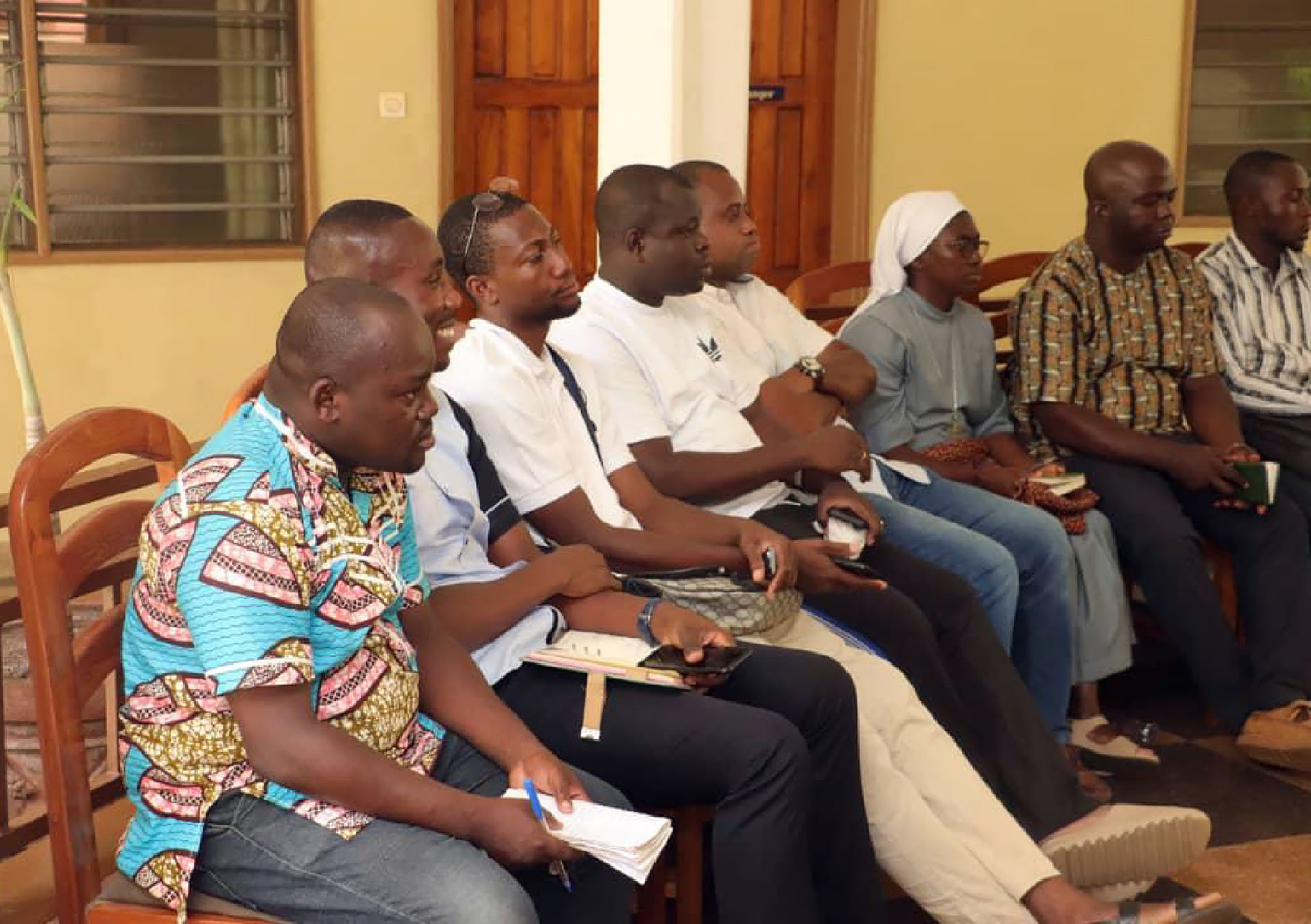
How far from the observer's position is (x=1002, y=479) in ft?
11.6

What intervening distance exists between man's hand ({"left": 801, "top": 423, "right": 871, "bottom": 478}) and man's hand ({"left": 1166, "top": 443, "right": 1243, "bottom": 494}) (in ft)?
3.35

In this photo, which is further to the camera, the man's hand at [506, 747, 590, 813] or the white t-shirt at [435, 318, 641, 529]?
the white t-shirt at [435, 318, 641, 529]

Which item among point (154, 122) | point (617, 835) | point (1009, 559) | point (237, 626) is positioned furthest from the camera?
point (154, 122)

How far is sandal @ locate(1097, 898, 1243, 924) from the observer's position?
2264 mm

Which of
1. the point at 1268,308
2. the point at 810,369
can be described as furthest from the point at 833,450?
the point at 1268,308

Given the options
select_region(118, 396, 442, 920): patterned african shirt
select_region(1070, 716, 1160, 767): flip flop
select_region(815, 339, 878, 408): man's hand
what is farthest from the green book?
select_region(118, 396, 442, 920): patterned african shirt

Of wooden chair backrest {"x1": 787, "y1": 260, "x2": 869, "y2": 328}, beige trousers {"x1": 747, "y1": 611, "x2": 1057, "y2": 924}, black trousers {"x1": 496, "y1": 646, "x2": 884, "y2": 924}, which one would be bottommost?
beige trousers {"x1": 747, "y1": 611, "x2": 1057, "y2": 924}

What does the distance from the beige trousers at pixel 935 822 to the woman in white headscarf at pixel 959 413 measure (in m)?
0.99

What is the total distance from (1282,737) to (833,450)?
125 centimetres

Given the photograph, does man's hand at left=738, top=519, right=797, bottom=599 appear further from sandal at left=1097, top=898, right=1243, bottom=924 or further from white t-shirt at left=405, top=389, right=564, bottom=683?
sandal at left=1097, top=898, right=1243, bottom=924

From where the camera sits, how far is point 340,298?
1.76 metres

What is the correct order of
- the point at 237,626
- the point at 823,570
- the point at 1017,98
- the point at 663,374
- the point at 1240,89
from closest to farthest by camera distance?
the point at 237,626, the point at 823,570, the point at 663,374, the point at 1017,98, the point at 1240,89

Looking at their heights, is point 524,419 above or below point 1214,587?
above

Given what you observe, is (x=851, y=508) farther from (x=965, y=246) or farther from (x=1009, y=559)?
(x=965, y=246)
